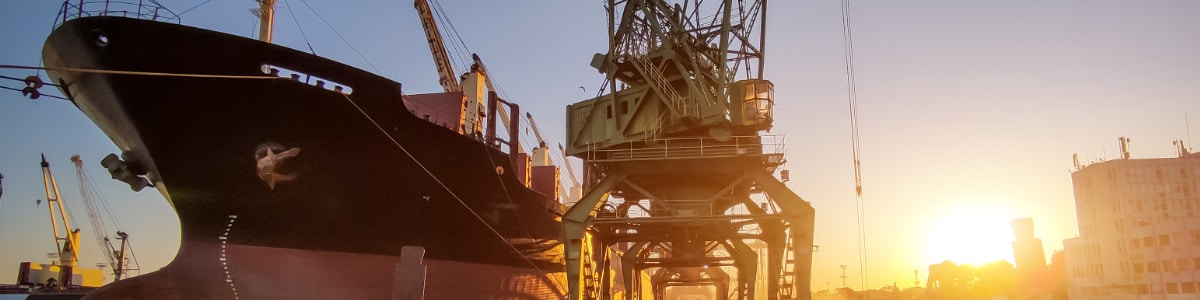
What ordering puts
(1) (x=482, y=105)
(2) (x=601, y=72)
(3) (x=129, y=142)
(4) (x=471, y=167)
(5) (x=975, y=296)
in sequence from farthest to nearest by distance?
1. (5) (x=975, y=296)
2. (1) (x=482, y=105)
3. (2) (x=601, y=72)
4. (4) (x=471, y=167)
5. (3) (x=129, y=142)

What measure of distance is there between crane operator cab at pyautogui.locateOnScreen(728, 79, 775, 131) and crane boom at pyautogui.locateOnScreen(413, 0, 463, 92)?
13.6 m

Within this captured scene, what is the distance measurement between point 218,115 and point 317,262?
148 inches

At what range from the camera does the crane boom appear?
95.4 feet

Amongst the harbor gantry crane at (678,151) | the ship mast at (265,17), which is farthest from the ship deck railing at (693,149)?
the ship mast at (265,17)

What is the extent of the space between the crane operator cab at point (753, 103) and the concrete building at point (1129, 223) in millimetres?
54469

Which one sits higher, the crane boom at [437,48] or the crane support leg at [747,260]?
the crane boom at [437,48]

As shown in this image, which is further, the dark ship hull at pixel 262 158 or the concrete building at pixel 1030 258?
the concrete building at pixel 1030 258

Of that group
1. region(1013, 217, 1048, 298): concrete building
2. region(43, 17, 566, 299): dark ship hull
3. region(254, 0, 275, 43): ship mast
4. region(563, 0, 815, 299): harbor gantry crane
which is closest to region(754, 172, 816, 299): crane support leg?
region(563, 0, 815, 299): harbor gantry crane

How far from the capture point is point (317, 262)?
16.3m

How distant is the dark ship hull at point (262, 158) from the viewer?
1459 centimetres

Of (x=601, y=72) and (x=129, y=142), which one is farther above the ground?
(x=601, y=72)

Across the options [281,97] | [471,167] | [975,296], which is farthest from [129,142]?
[975,296]

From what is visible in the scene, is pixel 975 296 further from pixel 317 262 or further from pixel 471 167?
pixel 317 262

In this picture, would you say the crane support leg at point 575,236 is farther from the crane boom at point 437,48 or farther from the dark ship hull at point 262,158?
the crane boom at point 437,48
